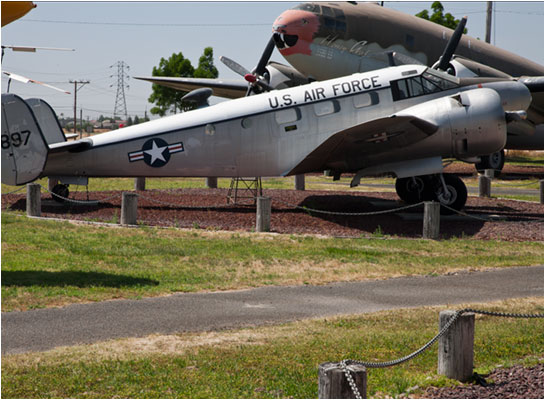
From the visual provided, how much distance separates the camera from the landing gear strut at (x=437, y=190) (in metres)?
20.8

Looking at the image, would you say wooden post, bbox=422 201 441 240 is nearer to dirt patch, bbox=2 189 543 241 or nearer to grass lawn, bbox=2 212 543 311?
grass lawn, bbox=2 212 543 311

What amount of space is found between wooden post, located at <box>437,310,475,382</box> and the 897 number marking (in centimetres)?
1444

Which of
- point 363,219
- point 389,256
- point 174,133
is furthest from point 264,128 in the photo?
point 389,256

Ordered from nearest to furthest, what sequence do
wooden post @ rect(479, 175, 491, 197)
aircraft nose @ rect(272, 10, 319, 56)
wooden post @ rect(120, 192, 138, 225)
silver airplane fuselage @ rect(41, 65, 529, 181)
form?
wooden post @ rect(120, 192, 138, 225)
silver airplane fuselage @ rect(41, 65, 529, 181)
wooden post @ rect(479, 175, 491, 197)
aircraft nose @ rect(272, 10, 319, 56)

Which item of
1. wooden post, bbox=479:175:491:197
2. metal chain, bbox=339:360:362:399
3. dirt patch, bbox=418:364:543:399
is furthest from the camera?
wooden post, bbox=479:175:491:197

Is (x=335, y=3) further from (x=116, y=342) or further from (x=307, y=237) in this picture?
(x=116, y=342)

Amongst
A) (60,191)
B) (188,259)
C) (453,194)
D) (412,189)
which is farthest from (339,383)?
(60,191)

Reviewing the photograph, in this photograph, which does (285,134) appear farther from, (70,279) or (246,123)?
(70,279)

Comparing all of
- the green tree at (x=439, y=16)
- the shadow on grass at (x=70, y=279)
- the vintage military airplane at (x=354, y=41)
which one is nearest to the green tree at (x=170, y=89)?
the green tree at (x=439, y=16)

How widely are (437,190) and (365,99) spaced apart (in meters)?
3.62

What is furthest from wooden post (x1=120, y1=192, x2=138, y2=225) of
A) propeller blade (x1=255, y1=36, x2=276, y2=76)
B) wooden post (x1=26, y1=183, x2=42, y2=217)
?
propeller blade (x1=255, y1=36, x2=276, y2=76)

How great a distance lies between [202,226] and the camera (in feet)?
61.3

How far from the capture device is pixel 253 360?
7984mm

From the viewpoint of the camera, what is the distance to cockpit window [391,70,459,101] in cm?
1995
